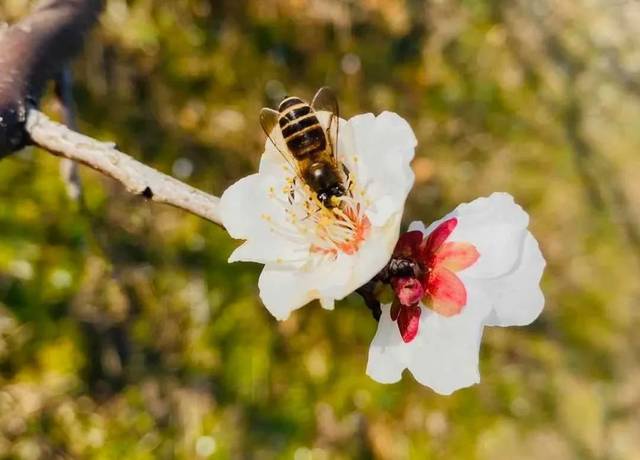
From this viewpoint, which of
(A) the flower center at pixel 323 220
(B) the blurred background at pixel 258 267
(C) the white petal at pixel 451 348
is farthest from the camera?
(B) the blurred background at pixel 258 267

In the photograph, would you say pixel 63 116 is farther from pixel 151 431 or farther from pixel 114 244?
pixel 151 431

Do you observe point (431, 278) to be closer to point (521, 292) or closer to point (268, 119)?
point (521, 292)

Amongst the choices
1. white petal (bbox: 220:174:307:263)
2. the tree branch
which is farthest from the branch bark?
white petal (bbox: 220:174:307:263)

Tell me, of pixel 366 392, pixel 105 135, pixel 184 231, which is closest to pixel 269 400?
pixel 366 392

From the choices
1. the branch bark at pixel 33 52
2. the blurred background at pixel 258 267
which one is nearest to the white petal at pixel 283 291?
the branch bark at pixel 33 52

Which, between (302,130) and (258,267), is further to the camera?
(258,267)

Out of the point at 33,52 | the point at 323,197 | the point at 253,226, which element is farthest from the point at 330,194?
the point at 33,52

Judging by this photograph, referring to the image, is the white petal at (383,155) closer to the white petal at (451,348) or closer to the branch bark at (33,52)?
the white petal at (451,348)
